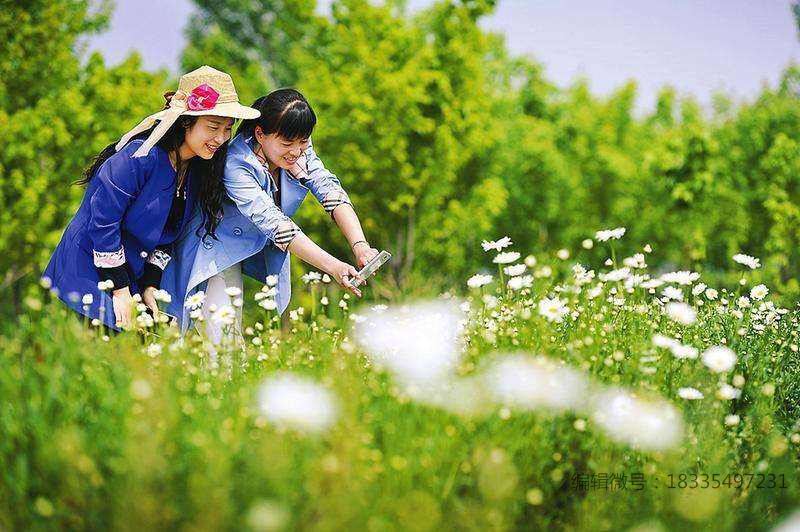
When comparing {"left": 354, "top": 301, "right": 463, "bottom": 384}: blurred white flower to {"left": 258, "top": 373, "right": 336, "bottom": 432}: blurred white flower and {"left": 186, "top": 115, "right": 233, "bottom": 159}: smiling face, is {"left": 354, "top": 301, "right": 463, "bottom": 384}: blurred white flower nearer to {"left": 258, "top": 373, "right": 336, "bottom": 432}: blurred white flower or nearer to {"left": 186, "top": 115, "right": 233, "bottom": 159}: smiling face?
{"left": 258, "top": 373, "right": 336, "bottom": 432}: blurred white flower

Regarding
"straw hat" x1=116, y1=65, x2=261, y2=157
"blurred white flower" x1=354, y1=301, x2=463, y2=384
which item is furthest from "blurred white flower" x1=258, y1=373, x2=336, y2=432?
"straw hat" x1=116, y1=65, x2=261, y2=157

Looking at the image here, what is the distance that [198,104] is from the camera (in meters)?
3.50

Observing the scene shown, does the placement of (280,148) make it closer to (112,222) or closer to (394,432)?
(112,222)

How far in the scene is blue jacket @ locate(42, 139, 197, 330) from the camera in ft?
11.3

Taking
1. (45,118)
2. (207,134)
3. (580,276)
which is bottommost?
(45,118)

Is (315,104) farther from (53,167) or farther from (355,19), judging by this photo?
(53,167)

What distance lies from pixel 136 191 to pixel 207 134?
445 millimetres

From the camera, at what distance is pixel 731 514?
230 cm

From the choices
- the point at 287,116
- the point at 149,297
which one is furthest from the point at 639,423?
the point at 149,297

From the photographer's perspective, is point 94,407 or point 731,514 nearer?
point 731,514

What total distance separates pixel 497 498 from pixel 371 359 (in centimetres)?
127

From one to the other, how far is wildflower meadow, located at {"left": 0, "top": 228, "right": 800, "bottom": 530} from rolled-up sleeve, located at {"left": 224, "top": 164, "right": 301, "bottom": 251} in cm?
38

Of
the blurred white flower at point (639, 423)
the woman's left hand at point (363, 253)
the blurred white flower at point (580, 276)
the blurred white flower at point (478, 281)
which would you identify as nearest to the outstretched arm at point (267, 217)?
the woman's left hand at point (363, 253)

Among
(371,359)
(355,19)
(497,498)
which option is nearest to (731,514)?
(497,498)
